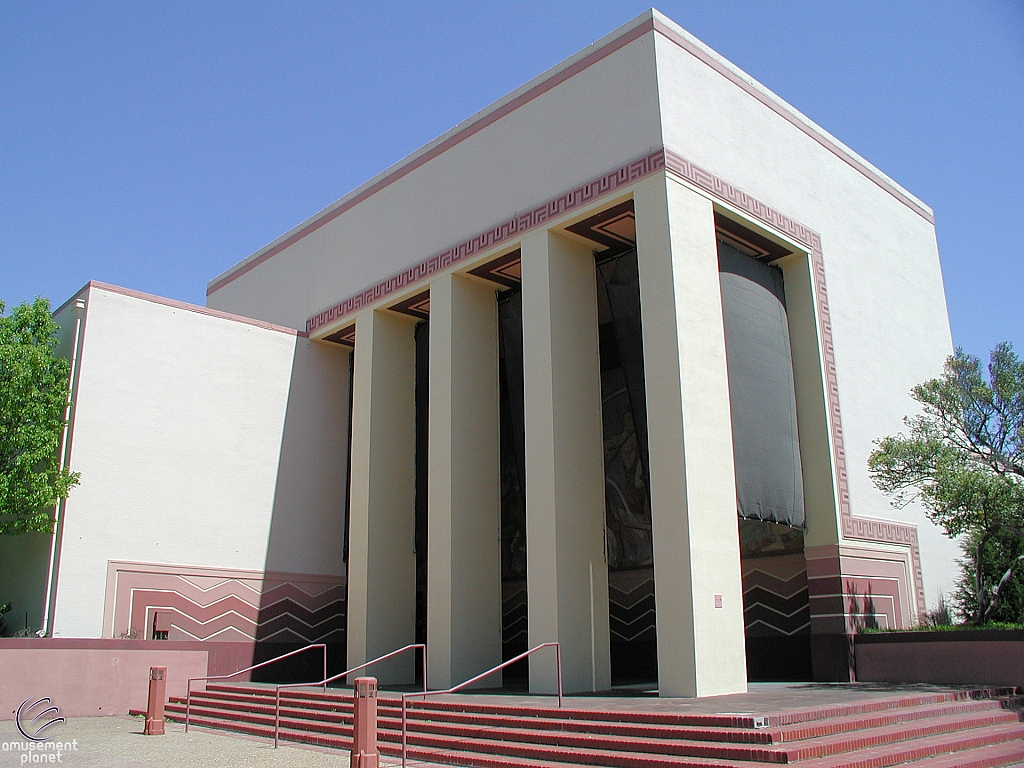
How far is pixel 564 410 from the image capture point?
15555 millimetres

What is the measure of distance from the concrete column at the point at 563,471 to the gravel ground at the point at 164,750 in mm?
4318

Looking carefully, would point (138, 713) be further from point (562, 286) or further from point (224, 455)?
point (562, 286)

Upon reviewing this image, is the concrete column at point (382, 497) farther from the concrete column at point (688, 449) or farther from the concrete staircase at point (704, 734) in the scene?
the concrete column at point (688, 449)

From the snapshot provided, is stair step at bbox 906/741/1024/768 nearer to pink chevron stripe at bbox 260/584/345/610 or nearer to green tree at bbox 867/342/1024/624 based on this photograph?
green tree at bbox 867/342/1024/624

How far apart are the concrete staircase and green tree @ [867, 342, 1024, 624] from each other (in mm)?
2544

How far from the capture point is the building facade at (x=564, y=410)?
14766 millimetres

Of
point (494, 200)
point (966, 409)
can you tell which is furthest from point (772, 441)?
point (494, 200)

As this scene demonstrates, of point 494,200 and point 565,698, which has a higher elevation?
point 494,200

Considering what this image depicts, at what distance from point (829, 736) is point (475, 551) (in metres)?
8.83

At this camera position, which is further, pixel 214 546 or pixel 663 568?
pixel 214 546

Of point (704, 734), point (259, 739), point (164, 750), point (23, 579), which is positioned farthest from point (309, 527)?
point (704, 734)

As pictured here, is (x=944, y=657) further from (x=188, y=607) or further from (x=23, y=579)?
(x=23, y=579)

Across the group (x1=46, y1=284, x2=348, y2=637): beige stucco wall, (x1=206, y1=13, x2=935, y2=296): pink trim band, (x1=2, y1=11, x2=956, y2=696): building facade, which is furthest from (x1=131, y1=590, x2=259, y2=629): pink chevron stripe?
(x1=206, y1=13, x2=935, y2=296): pink trim band

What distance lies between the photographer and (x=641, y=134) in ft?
50.5
